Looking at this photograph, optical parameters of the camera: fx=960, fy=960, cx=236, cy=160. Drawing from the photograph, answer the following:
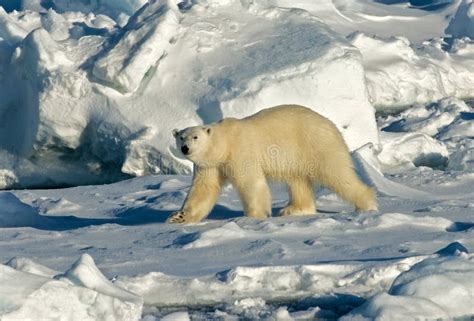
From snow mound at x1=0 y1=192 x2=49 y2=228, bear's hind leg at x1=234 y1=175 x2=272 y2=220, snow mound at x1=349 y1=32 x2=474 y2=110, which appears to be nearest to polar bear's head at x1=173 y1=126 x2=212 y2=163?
bear's hind leg at x1=234 y1=175 x2=272 y2=220

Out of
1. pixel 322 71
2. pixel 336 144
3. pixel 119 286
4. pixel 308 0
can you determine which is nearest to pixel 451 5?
pixel 308 0

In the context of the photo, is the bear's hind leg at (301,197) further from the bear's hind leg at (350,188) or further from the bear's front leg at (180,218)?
the bear's front leg at (180,218)

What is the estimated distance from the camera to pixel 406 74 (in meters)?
13.5

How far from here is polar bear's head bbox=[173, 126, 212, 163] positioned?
18.0ft

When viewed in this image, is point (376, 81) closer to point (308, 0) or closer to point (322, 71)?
point (322, 71)

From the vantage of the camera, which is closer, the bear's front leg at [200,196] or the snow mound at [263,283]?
the snow mound at [263,283]

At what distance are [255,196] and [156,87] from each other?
3.68m

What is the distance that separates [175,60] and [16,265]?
18.5 ft

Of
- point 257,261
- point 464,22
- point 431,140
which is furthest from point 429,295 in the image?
point 464,22

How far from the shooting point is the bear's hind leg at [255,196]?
5574 millimetres

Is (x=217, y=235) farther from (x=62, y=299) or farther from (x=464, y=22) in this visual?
(x=464, y=22)

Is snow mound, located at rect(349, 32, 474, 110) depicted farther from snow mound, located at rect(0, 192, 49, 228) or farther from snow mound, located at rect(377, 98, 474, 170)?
snow mound, located at rect(0, 192, 49, 228)

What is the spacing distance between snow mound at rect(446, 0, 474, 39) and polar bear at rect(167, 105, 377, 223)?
38.3 feet

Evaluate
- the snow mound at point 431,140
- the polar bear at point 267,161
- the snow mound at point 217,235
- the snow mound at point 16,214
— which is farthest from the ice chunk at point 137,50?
the snow mound at point 217,235
